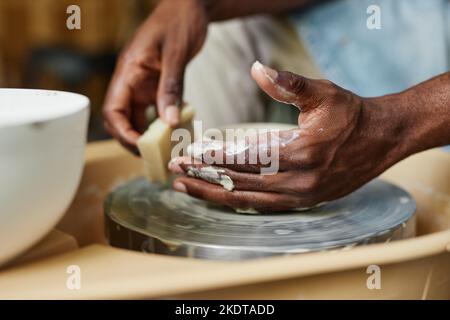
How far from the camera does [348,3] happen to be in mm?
1412

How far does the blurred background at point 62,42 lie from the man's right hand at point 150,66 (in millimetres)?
2246

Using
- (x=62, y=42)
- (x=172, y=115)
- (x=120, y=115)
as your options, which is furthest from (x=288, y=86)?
(x=62, y=42)

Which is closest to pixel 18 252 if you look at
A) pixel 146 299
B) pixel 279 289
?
pixel 146 299

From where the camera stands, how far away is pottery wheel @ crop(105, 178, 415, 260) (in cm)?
77

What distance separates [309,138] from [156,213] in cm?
25

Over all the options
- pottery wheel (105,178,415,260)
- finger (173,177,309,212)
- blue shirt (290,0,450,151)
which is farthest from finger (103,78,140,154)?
blue shirt (290,0,450,151)

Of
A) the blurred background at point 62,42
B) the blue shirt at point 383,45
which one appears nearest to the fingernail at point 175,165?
the blue shirt at point 383,45

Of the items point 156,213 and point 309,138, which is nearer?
point 309,138

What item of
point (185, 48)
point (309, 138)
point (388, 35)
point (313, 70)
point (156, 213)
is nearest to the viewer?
point (309, 138)

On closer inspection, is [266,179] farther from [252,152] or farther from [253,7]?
[253,7]

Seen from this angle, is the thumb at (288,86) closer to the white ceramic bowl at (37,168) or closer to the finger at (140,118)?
the white ceramic bowl at (37,168)

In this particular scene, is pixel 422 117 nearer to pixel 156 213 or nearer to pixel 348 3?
pixel 156 213

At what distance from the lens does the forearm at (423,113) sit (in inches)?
33.4
